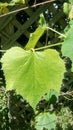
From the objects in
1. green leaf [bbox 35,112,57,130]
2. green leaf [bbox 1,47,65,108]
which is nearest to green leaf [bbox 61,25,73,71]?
green leaf [bbox 1,47,65,108]

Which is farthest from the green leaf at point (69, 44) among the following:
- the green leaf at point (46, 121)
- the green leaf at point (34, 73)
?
the green leaf at point (46, 121)

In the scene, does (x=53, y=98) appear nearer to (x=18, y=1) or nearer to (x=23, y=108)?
(x=18, y=1)

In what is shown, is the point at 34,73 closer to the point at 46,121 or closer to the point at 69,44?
Answer: the point at 69,44

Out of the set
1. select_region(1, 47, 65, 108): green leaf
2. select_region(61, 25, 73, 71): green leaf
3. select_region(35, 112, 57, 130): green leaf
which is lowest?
select_region(35, 112, 57, 130): green leaf

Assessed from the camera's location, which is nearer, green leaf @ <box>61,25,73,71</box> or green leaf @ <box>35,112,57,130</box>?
green leaf @ <box>61,25,73,71</box>

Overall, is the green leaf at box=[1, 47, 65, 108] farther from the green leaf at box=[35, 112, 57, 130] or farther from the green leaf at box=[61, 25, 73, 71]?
the green leaf at box=[35, 112, 57, 130]

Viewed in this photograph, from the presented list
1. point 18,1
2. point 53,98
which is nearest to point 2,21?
point 53,98
